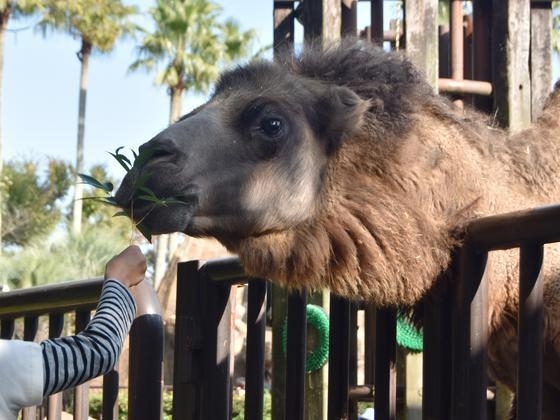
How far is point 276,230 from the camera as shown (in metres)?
3.66

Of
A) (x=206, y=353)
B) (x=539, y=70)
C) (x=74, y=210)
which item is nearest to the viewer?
(x=206, y=353)

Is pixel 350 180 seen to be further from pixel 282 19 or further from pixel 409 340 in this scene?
pixel 282 19

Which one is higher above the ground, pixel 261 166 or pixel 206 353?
pixel 261 166

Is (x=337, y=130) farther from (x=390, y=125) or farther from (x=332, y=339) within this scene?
(x=332, y=339)

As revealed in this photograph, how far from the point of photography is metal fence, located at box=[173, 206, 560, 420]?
237 centimetres

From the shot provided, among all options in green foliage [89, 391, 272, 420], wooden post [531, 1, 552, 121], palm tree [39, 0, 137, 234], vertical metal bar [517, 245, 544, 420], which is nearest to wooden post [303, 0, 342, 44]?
wooden post [531, 1, 552, 121]

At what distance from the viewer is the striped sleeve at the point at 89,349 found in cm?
270

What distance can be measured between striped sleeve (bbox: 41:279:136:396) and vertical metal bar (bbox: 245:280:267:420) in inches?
21.4

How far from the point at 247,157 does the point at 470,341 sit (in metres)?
1.27

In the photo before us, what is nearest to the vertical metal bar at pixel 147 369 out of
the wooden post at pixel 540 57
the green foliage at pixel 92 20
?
the wooden post at pixel 540 57

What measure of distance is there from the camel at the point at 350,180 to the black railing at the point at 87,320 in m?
0.32

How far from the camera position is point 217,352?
11.5 ft

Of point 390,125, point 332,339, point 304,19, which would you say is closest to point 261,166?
point 390,125

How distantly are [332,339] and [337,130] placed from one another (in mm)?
856
